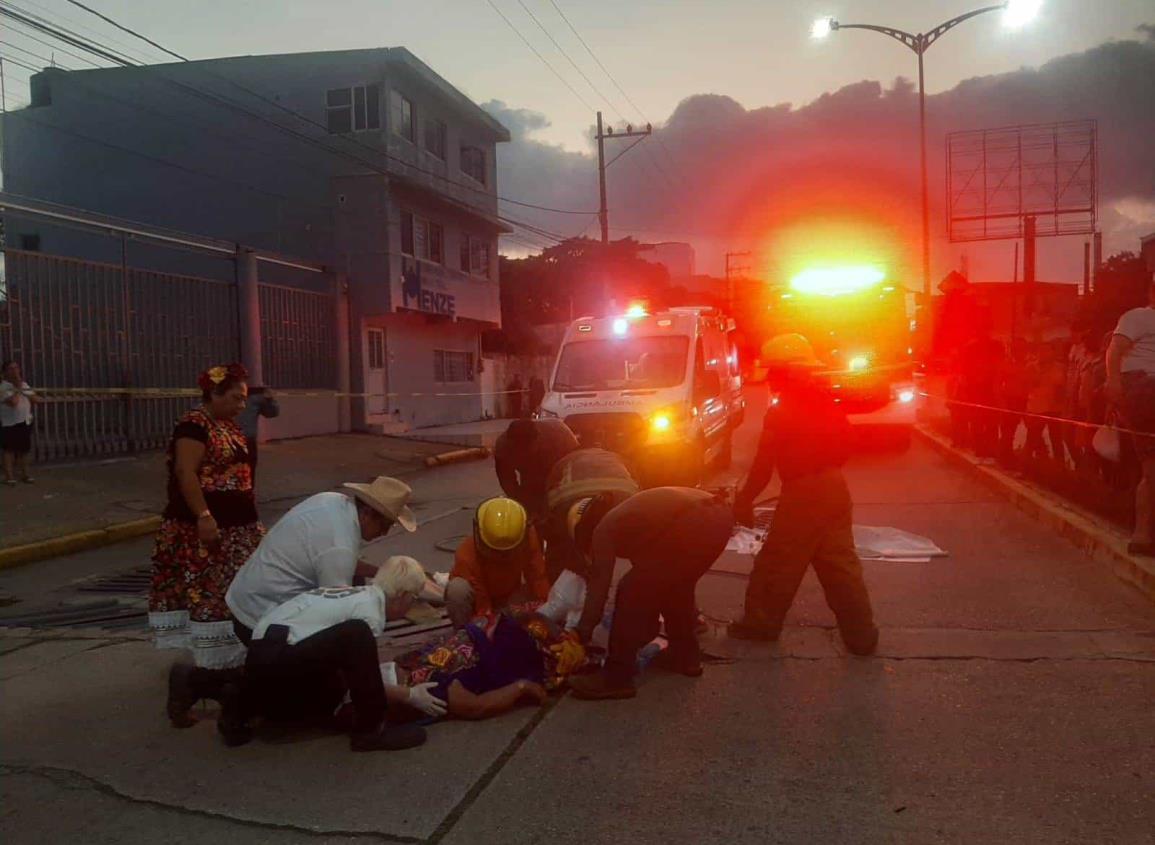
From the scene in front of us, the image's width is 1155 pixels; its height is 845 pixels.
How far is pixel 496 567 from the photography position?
551cm

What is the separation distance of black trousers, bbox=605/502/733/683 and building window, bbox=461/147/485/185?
26958mm

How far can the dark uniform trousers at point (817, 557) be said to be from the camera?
5750 millimetres

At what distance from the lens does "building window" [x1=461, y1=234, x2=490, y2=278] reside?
2958cm

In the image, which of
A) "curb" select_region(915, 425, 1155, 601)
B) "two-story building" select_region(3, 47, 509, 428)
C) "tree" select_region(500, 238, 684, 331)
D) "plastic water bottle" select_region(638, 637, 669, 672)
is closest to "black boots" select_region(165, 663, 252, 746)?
"plastic water bottle" select_region(638, 637, 669, 672)

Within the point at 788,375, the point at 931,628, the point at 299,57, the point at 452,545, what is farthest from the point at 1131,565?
the point at 299,57

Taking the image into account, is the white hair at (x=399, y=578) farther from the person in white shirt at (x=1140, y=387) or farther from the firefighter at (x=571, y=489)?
the person in white shirt at (x=1140, y=387)

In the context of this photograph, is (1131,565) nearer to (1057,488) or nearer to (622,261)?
(1057,488)

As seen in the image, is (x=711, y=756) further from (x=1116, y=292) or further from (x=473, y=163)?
(x=1116, y=292)

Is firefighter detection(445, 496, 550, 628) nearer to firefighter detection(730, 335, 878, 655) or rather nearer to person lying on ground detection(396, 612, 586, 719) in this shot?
person lying on ground detection(396, 612, 586, 719)

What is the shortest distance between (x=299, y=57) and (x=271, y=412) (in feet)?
56.6

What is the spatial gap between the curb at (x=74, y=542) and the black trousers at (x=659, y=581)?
19.3 ft

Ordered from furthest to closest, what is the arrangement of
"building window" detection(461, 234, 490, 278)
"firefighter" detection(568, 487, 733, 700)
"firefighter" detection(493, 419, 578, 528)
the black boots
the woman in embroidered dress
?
"building window" detection(461, 234, 490, 278) → "firefighter" detection(493, 419, 578, 528) → the woman in embroidered dress → "firefighter" detection(568, 487, 733, 700) → the black boots

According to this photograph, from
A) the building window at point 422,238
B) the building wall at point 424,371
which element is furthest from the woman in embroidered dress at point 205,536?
the building window at point 422,238

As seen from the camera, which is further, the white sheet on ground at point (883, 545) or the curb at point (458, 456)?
the curb at point (458, 456)
